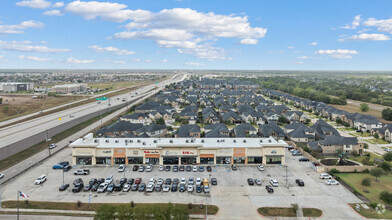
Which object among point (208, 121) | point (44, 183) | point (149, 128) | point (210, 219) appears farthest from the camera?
point (208, 121)

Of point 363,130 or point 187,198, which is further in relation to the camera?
point 363,130

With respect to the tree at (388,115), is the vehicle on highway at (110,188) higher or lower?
lower

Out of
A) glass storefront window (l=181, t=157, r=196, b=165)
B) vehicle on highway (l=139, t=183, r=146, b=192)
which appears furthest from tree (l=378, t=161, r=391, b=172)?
vehicle on highway (l=139, t=183, r=146, b=192)

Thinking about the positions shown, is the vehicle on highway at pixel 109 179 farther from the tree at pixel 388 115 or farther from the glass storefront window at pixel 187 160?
the tree at pixel 388 115

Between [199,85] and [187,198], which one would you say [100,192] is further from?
[199,85]

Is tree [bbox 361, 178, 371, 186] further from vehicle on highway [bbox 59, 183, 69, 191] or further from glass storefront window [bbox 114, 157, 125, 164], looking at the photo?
vehicle on highway [bbox 59, 183, 69, 191]

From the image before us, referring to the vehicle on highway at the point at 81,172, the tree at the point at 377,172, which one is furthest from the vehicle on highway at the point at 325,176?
the vehicle on highway at the point at 81,172

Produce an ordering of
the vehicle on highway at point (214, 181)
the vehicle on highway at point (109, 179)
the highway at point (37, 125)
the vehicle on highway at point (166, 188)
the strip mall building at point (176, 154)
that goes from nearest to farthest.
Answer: the vehicle on highway at point (166, 188), the vehicle on highway at point (214, 181), the vehicle on highway at point (109, 179), the strip mall building at point (176, 154), the highway at point (37, 125)

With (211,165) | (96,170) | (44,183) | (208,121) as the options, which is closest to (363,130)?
(208,121)
